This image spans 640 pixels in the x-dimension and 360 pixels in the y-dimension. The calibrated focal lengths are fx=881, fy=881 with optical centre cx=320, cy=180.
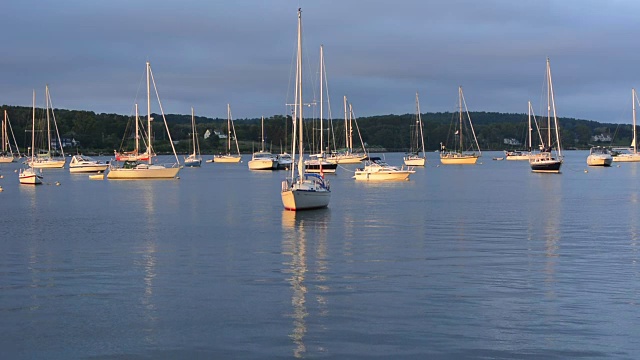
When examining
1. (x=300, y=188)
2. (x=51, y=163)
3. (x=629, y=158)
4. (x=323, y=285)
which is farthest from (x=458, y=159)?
(x=323, y=285)

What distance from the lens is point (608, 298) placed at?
2112cm

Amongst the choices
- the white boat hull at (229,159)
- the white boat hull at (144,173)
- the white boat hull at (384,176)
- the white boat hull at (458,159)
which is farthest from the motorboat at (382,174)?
the white boat hull at (229,159)

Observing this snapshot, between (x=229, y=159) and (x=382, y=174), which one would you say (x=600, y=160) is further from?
(x=229, y=159)

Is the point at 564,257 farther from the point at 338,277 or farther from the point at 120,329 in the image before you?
the point at 120,329

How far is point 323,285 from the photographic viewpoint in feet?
76.7

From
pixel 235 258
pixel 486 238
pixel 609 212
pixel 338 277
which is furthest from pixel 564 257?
pixel 609 212

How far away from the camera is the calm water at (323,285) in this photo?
674 inches

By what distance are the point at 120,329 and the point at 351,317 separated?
16.2 ft

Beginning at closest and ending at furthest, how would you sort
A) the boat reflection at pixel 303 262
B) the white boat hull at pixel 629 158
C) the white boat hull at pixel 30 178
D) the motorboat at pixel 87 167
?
the boat reflection at pixel 303 262 < the white boat hull at pixel 30 178 < the motorboat at pixel 87 167 < the white boat hull at pixel 629 158

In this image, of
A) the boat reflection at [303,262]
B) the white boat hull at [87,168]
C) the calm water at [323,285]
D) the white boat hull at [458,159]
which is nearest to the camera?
the calm water at [323,285]

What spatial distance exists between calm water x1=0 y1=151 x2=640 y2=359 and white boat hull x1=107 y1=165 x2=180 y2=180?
3951cm

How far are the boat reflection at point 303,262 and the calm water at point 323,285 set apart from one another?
71mm

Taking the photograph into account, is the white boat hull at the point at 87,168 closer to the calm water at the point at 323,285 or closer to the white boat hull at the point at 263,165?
the white boat hull at the point at 263,165

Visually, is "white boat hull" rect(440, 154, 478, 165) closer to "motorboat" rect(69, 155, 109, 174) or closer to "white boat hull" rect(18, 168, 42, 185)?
"motorboat" rect(69, 155, 109, 174)
